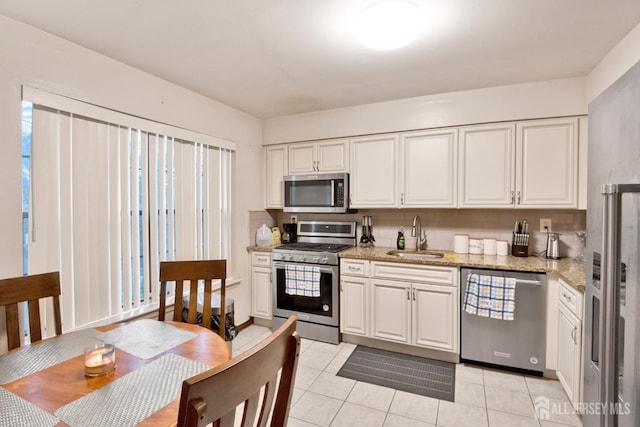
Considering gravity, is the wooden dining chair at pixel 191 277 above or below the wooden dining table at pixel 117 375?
above

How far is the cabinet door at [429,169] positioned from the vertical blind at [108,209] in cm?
196

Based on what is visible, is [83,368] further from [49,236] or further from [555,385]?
[555,385]

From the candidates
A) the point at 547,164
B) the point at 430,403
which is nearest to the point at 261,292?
the point at 430,403

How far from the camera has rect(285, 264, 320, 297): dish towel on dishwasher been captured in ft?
10.2

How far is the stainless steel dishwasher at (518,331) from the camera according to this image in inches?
92.9

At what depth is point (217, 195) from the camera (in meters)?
3.14

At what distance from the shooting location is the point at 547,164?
8.50ft

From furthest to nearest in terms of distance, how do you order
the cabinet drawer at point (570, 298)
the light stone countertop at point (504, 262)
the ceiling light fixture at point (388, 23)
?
the light stone countertop at point (504, 262) < the cabinet drawer at point (570, 298) < the ceiling light fixture at point (388, 23)

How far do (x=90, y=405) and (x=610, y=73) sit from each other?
322 centimetres

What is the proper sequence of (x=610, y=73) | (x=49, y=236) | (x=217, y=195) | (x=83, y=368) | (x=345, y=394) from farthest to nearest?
(x=217, y=195), (x=345, y=394), (x=610, y=73), (x=49, y=236), (x=83, y=368)

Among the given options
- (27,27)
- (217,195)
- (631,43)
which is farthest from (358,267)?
(27,27)

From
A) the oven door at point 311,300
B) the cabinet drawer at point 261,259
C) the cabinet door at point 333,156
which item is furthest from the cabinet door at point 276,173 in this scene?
the oven door at point 311,300

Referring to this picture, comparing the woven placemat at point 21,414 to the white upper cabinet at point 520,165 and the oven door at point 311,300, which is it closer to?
the oven door at point 311,300

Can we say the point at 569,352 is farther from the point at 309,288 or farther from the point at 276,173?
A: the point at 276,173
